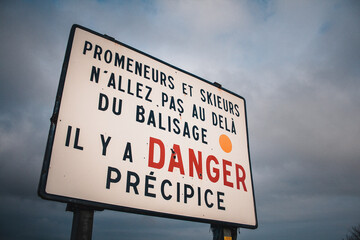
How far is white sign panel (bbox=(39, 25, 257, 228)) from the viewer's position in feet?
7.58

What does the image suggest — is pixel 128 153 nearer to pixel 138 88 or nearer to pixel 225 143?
pixel 138 88

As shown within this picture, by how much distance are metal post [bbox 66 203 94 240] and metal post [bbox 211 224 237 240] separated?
1710mm

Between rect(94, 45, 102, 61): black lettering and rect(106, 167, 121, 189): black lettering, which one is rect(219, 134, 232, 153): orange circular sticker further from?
rect(94, 45, 102, 61): black lettering

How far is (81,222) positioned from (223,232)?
1.89 metres

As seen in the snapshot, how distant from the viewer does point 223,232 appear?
3.15 meters

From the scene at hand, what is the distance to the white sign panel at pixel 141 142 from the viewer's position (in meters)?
2.31

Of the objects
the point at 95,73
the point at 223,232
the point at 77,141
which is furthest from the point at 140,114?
the point at 223,232

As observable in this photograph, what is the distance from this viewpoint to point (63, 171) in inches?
85.6

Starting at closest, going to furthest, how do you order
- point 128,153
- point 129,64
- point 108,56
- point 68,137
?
point 68,137
point 128,153
point 108,56
point 129,64

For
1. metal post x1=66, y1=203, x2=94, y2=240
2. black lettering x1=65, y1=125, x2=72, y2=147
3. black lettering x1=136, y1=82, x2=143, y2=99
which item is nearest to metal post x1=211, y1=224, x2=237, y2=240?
metal post x1=66, y1=203, x2=94, y2=240

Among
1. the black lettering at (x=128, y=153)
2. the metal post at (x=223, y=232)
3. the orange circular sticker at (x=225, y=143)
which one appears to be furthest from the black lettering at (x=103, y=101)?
the metal post at (x=223, y=232)

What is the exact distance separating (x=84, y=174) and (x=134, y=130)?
0.78 meters

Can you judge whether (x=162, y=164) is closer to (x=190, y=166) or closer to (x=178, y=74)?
(x=190, y=166)

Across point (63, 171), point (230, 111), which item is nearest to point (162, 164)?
→ point (63, 171)
